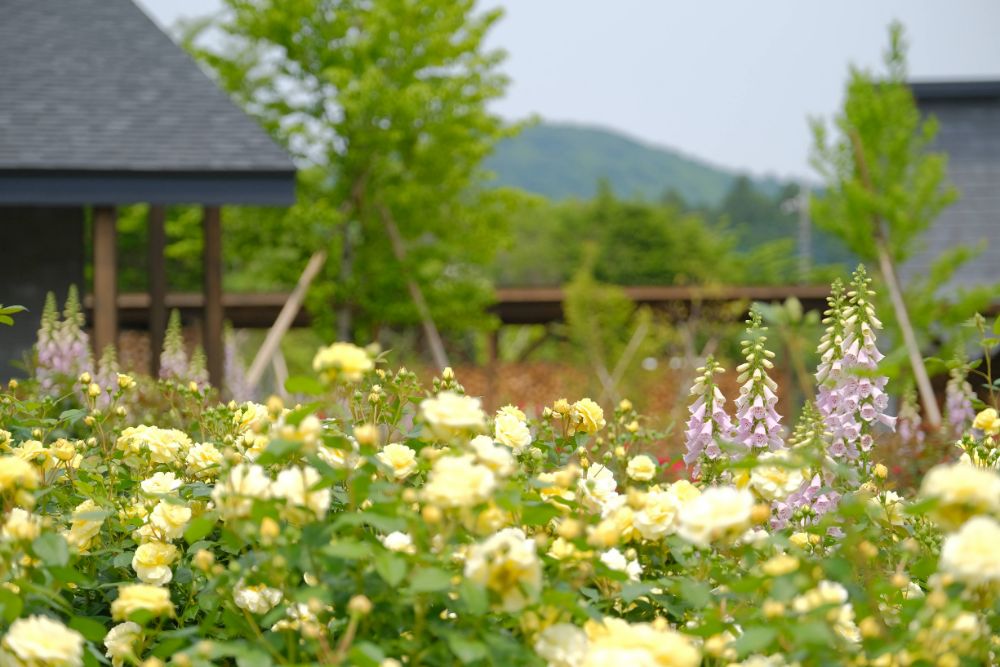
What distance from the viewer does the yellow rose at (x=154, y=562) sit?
2.79 metres

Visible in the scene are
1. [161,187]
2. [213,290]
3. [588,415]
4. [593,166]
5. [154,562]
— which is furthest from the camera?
[593,166]

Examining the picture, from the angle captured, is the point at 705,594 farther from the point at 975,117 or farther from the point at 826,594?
Result: the point at 975,117

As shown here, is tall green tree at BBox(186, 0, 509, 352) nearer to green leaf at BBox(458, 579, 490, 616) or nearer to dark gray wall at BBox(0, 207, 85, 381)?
dark gray wall at BBox(0, 207, 85, 381)

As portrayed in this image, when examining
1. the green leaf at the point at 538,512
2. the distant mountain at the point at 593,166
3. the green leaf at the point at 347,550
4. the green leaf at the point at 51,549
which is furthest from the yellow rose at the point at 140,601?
the distant mountain at the point at 593,166

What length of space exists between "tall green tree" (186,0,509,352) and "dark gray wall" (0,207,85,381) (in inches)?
207

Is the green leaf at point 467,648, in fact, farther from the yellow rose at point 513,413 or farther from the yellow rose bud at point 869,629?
the yellow rose at point 513,413

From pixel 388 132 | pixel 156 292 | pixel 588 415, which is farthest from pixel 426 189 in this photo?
pixel 588 415

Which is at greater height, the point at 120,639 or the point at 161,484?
the point at 161,484

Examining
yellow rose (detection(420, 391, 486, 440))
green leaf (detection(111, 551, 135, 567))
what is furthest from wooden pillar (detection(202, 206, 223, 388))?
yellow rose (detection(420, 391, 486, 440))

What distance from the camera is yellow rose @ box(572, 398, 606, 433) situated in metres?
3.35

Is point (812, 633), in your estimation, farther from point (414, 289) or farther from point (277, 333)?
point (414, 289)

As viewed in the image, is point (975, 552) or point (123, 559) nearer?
point (975, 552)

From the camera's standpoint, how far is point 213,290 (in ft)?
34.5

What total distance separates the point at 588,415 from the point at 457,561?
965 mm
